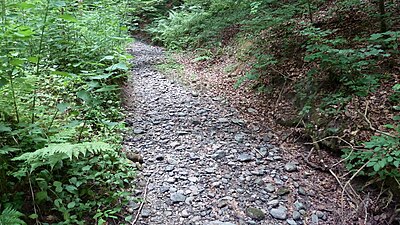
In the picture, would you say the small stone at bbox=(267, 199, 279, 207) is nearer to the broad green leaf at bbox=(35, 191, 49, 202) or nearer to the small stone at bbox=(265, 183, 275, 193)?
the small stone at bbox=(265, 183, 275, 193)

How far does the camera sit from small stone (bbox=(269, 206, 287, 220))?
316 cm

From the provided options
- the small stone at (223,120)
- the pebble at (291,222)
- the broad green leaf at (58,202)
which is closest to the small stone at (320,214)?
the pebble at (291,222)

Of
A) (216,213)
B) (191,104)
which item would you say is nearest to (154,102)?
(191,104)

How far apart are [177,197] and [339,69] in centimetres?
336

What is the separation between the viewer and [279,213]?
3.21 m

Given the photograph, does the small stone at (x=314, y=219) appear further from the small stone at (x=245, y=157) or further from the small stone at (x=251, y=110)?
the small stone at (x=251, y=110)

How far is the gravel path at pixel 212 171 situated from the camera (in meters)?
3.19

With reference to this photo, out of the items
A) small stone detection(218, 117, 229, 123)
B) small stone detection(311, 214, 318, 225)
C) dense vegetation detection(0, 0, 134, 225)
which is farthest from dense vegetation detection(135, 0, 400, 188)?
dense vegetation detection(0, 0, 134, 225)

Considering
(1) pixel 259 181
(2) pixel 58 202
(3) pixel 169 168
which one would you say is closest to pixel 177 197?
(3) pixel 169 168

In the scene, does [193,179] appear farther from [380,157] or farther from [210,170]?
[380,157]

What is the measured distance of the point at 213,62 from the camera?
9.50 m

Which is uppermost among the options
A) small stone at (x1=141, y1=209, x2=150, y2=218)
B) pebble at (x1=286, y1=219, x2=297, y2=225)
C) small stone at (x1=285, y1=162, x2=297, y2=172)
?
small stone at (x1=141, y1=209, x2=150, y2=218)

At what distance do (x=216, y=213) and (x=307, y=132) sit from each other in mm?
2219

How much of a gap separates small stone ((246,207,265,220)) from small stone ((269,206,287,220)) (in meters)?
0.12
